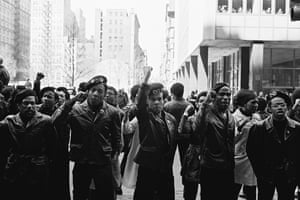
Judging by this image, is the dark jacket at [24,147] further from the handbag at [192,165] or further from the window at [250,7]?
the window at [250,7]

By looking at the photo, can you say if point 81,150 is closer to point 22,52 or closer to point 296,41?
point 296,41

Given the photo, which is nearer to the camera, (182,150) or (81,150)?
(81,150)

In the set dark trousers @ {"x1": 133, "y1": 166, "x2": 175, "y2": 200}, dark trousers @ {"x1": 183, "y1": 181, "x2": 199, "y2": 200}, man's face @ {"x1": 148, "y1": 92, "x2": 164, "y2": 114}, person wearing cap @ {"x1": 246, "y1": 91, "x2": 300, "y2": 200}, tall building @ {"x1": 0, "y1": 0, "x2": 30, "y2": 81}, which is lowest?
dark trousers @ {"x1": 183, "y1": 181, "x2": 199, "y2": 200}

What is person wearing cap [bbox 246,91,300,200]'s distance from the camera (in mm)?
6145

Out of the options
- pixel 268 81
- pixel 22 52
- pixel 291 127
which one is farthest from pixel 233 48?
pixel 22 52

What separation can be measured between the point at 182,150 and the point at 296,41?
25129 mm

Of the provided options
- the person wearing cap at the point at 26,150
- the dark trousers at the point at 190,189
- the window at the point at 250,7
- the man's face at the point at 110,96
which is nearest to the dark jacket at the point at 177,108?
the man's face at the point at 110,96

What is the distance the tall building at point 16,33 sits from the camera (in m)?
103

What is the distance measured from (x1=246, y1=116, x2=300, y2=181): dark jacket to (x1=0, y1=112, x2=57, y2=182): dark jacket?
2.67 meters

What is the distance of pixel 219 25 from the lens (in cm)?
3136

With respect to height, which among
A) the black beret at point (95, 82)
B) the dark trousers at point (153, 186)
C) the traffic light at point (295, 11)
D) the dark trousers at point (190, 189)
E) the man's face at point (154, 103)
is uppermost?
the traffic light at point (295, 11)

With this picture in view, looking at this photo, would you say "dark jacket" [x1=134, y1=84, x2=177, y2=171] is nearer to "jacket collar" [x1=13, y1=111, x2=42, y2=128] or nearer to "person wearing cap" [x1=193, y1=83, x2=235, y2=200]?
"person wearing cap" [x1=193, y1=83, x2=235, y2=200]

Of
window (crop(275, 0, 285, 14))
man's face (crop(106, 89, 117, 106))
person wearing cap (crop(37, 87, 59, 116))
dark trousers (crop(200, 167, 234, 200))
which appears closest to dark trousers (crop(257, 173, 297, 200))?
dark trousers (crop(200, 167, 234, 200))

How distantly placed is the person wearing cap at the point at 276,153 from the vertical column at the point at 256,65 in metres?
25.8
